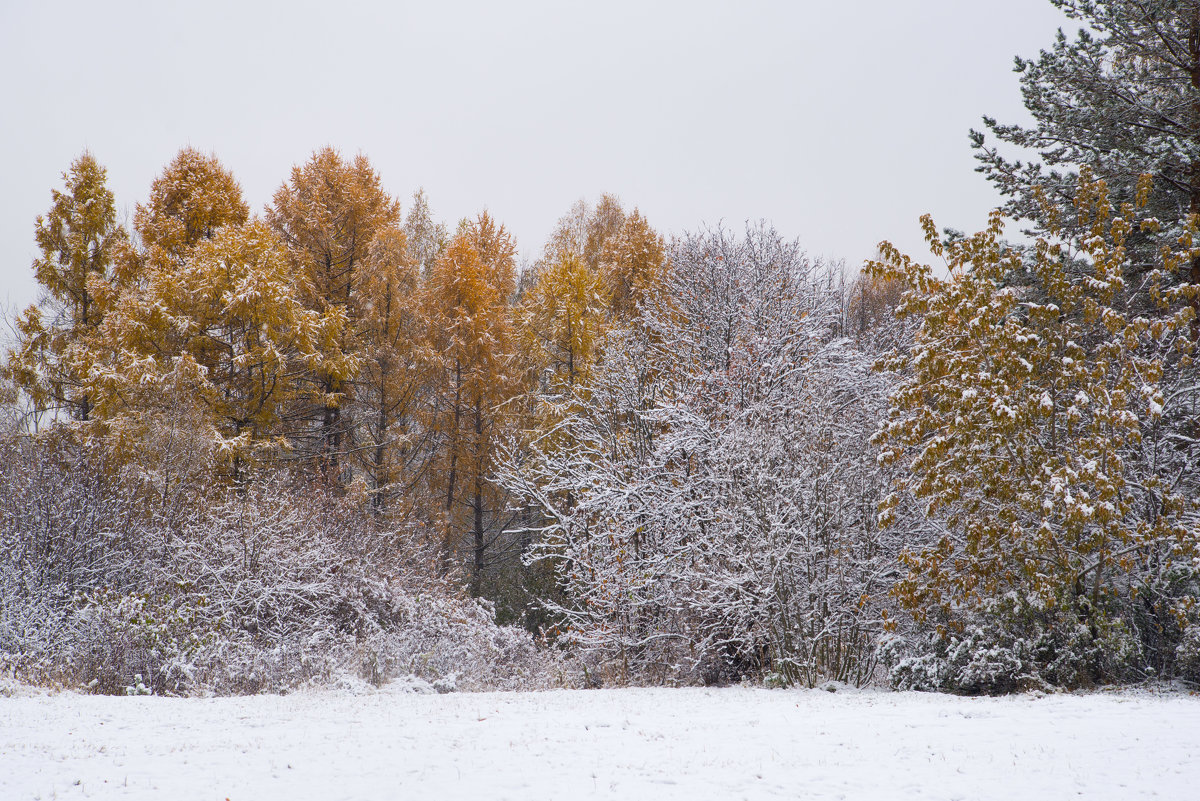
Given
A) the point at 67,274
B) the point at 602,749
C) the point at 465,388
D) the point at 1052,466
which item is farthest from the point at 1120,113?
the point at 67,274

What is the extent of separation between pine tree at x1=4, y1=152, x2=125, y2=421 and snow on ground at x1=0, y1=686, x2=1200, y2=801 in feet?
42.6

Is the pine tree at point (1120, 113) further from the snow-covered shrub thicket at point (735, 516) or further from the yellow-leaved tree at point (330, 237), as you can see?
the yellow-leaved tree at point (330, 237)

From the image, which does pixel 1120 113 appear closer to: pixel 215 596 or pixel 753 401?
pixel 753 401

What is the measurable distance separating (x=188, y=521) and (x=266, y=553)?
137cm

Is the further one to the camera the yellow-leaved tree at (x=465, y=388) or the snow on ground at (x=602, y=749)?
the yellow-leaved tree at (x=465, y=388)

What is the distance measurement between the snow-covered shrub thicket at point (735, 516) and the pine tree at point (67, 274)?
1209 cm

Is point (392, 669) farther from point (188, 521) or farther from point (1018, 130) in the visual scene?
point (1018, 130)

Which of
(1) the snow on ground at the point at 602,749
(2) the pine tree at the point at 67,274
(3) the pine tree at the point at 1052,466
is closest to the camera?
(1) the snow on ground at the point at 602,749

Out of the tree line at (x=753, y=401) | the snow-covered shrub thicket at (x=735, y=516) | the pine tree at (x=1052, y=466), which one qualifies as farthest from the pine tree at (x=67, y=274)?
the pine tree at (x=1052, y=466)

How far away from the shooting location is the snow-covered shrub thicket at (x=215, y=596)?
9.09 m

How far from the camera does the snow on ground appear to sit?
4688 millimetres

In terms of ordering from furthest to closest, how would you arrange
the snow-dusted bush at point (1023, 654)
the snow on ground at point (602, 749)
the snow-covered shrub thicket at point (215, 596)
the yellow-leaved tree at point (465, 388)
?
the yellow-leaved tree at point (465, 388), the snow-covered shrub thicket at point (215, 596), the snow-dusted bush at point (1023, 654), the snow on ground at point (602, 749)

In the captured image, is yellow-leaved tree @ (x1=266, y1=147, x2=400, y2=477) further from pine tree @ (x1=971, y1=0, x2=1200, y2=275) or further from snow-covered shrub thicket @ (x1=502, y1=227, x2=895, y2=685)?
pine tree @ (x1=971, y1=0, x2=1200, y2=275)

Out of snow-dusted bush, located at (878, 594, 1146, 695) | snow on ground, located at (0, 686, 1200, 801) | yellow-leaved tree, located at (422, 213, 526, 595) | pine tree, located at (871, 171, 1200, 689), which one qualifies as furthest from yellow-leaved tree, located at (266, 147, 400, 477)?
snow-dusted bush, located at (878, 594, 1146, 695)
